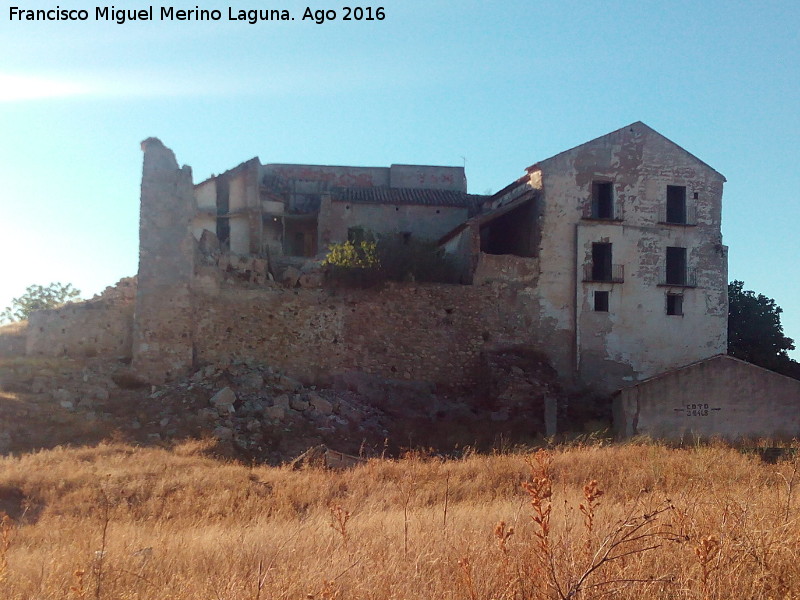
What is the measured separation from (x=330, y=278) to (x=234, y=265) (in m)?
2.70

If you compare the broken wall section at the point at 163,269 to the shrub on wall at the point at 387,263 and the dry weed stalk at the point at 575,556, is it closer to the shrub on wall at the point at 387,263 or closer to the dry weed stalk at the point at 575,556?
the shrub on wall at the point at 387,263

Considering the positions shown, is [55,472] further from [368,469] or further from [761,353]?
[761,353]

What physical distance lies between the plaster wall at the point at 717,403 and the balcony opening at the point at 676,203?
6.98 m

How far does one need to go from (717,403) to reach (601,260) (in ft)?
22.5

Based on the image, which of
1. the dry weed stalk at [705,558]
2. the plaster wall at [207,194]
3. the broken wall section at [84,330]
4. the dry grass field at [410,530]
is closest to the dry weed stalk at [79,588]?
the dry grass field at [410,530]

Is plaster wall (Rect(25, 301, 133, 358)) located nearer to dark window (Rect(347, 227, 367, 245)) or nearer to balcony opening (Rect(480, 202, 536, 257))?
dark window (Rect(347, 227, 367, 245))

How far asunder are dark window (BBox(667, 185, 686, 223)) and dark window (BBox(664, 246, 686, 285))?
96 cm

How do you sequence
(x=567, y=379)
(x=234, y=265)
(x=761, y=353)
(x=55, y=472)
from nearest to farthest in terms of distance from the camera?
1. (x=55, y=472)
2. (x=234, y=265)
3. (x=567, y=379)
4. (x=761, y=353)

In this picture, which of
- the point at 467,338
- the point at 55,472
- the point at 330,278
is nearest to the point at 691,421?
the point at 467,338

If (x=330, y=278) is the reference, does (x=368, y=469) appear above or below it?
below

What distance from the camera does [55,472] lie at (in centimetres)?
1212

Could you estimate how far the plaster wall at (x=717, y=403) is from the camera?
18.3 metres

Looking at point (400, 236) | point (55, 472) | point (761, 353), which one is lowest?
point (55, 472)

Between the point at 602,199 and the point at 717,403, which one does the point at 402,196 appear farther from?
the point at 717,403
